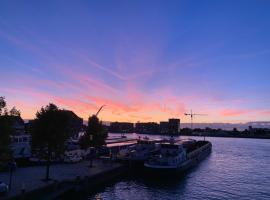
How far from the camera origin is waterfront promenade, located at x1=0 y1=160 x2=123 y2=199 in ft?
125

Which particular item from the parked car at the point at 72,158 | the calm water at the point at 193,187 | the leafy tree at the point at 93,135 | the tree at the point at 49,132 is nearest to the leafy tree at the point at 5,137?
the tree at the point at 49,132

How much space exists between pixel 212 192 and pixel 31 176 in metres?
26.4

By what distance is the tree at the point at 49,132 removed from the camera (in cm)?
4669

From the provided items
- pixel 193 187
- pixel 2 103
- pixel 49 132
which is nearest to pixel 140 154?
pixel 193 187

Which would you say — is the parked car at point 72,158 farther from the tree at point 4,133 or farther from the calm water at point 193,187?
the tree at point 4,133

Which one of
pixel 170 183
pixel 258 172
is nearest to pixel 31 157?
pixel 170 183

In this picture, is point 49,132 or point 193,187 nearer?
point 49,132

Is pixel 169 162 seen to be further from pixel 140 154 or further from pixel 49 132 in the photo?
pixel 49 132

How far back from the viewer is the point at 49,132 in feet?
153

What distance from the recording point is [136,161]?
72000 mm

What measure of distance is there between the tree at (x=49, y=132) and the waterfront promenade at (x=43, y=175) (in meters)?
3.10

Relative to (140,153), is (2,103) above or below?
above

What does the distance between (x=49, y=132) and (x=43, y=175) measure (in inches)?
234

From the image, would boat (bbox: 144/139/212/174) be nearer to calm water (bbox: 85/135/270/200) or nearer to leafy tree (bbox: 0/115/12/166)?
calm water (bbox: 85/135/270/200)
